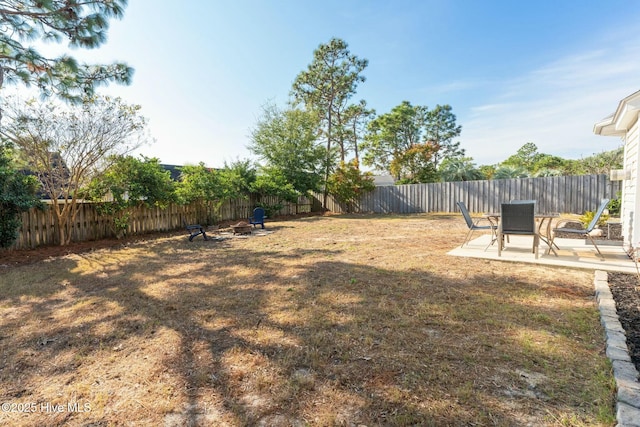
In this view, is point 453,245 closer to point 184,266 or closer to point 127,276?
point 184,266

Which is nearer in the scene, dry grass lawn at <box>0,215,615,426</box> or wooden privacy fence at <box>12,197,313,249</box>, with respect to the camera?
dry grass lawn at <box>0,215,615,426</box>

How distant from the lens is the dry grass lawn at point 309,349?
159cm

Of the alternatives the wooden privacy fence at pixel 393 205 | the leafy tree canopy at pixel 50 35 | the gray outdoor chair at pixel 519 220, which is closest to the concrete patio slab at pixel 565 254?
the gray outdoor chair at pixel 519 220

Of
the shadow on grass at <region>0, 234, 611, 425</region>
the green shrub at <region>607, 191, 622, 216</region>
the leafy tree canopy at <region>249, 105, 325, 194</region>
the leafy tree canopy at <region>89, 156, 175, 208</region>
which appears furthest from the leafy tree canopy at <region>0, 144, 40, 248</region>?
the green shrub at <region>607, 191, 622, 216</region>

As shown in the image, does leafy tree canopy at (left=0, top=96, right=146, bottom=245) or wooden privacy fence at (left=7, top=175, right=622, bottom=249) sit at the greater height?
leafy tree canopy at (left=0, top=96, right=146, bottom=245)

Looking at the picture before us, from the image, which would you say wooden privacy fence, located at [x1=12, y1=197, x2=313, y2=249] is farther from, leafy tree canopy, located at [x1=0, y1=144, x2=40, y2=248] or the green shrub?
the green shrub

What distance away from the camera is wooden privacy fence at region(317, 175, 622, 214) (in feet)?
40.0

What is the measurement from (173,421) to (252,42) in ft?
36.5

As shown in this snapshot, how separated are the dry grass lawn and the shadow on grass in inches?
0.5

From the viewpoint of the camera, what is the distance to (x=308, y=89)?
2066 centimetres

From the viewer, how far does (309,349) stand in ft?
7.30

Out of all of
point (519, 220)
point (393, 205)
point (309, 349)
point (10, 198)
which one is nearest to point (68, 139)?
point (10, 198)

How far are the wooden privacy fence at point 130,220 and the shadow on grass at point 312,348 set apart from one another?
3319mm

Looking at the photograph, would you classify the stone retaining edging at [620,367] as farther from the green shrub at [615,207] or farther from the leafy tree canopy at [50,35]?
the green shrub at [615,207]
